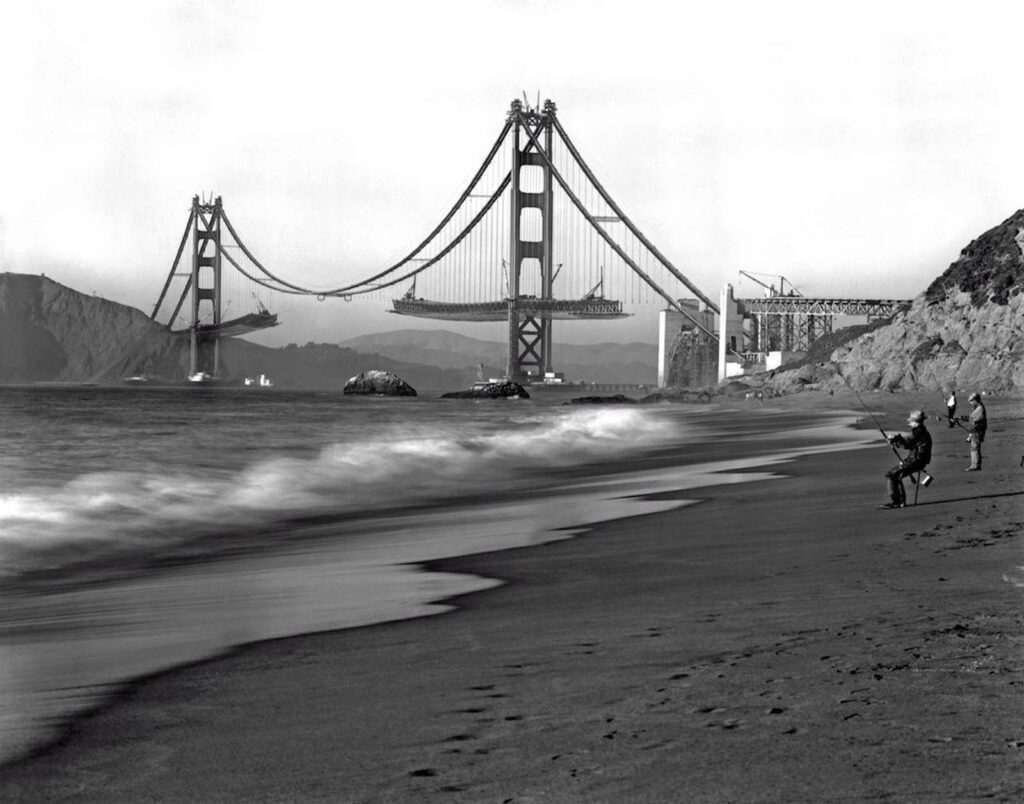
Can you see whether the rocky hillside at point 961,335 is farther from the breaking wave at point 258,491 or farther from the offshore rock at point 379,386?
the offshore rock at point 379,386

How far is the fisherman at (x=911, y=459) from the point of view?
31.6 feet

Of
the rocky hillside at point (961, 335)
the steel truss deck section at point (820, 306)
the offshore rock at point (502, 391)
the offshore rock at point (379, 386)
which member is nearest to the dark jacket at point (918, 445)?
the rocky hillside at point (961, 335)

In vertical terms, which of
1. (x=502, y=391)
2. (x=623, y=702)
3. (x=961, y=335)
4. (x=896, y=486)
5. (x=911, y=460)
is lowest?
(x=623, y=702)

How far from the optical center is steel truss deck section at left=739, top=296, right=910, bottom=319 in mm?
86125

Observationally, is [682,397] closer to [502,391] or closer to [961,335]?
[502,391]

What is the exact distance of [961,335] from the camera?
46312 millimetres

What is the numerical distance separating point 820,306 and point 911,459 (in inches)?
3103

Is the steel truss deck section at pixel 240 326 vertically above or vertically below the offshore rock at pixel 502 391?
above

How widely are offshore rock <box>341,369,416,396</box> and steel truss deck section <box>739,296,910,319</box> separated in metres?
27.2

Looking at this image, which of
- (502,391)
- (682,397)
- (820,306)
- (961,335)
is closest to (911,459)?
(961,335)

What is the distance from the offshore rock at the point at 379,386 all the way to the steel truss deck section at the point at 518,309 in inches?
513

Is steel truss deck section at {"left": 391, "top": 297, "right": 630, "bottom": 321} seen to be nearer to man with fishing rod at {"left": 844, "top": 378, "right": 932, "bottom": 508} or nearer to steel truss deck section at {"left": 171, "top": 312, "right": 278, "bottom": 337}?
steel truss deck section at {"left": 171, "top": 312, "right": 278, "bottom": 337}

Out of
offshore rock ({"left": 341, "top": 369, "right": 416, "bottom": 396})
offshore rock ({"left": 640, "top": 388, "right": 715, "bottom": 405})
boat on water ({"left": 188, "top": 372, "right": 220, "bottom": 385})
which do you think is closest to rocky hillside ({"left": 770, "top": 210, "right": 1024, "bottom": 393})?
offshore rock ({"left": 640, "top": 388, "right": 715, "bottom": 405})

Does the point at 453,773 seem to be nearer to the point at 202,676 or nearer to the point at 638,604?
the point at 202,676
